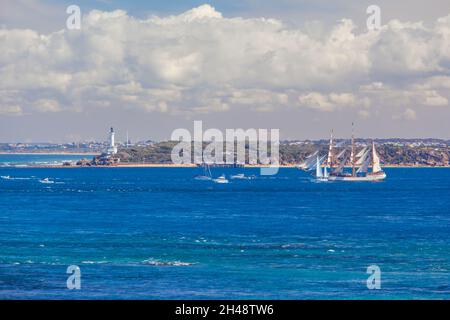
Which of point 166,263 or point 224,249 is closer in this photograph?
point 166,263

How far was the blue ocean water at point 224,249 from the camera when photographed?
177ft

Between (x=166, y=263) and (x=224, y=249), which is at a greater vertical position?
(x=166, y=263)

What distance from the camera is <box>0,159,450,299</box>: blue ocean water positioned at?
54.0m

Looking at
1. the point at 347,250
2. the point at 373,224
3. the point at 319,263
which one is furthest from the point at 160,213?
the point at 319,263

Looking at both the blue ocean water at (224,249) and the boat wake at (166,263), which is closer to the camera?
the blue ocean water at (224,249)

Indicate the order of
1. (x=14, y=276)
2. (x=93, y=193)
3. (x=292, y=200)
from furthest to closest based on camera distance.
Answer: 1. (x=93, y=193)
2. (x=292, y=200)
3. (x=14, y=276)

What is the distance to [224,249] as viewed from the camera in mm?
76250

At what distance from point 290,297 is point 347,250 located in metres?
25.5

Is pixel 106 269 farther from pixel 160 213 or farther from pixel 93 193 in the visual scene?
pixel 93 193

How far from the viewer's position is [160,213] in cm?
12369

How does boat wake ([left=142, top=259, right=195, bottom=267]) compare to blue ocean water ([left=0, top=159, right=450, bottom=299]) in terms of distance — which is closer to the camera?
blue ocean water ([left=0, top=159, right=450, bottom=299])

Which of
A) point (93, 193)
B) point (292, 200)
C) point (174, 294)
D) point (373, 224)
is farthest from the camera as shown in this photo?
point (93, 193)
